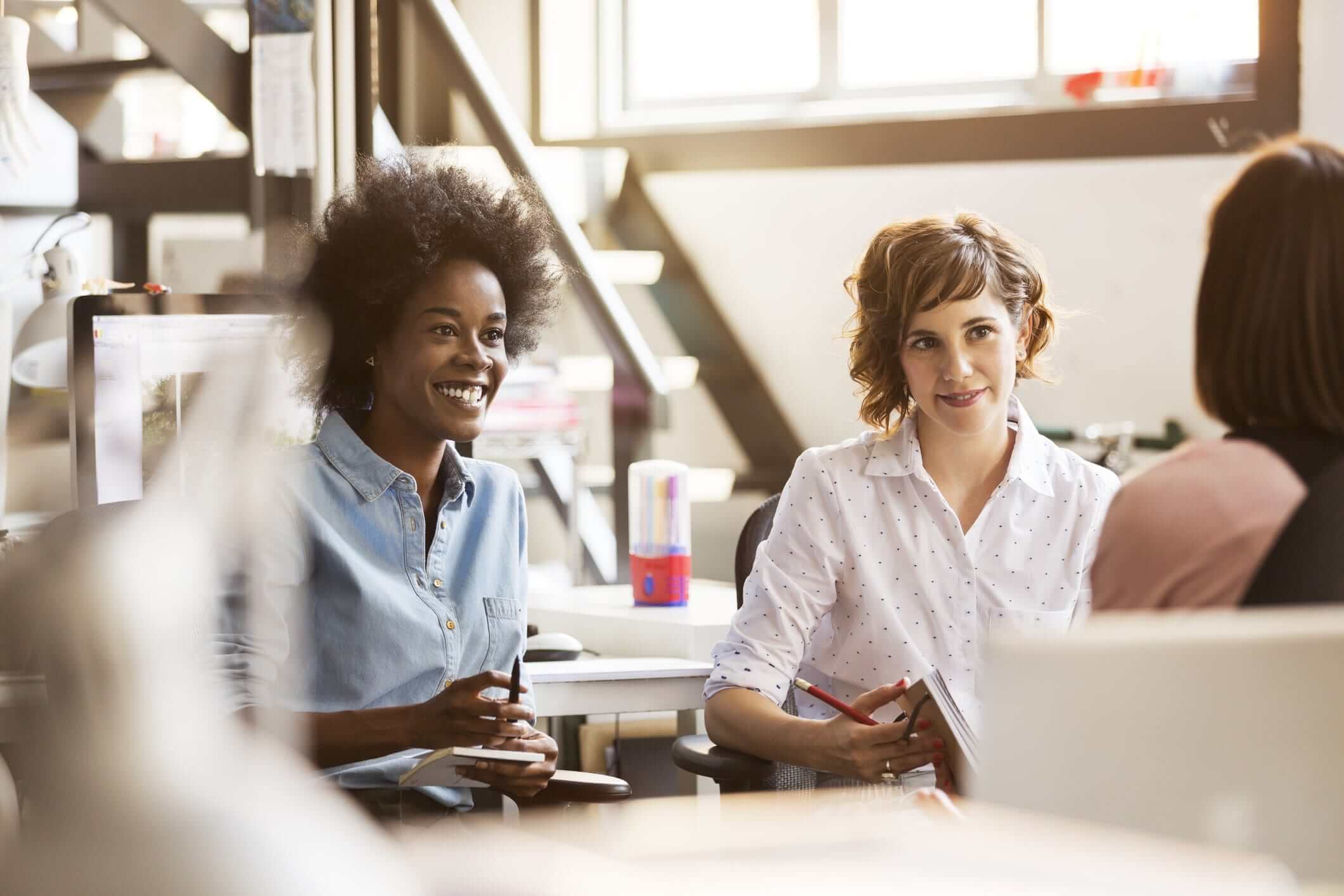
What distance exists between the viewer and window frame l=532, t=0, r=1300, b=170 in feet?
10.8

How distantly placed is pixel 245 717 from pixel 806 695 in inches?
46.0

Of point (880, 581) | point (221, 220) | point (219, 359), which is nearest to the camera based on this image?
point (219, 359)

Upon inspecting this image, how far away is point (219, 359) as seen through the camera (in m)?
1.14

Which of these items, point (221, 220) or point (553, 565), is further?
point (553, 565)


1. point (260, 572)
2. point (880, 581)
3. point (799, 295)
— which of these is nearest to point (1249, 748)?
point (260, 572)

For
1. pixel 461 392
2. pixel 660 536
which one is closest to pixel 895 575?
pixel 461 392

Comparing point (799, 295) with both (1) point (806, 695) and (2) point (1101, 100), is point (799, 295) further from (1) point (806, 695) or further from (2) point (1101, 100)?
(1) point (806, 695)

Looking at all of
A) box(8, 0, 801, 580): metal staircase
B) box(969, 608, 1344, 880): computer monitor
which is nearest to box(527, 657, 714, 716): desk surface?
box(8, 0, 801, 580): metal staircase

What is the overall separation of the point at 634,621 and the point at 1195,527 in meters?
1.59

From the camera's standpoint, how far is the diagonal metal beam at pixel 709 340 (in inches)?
174

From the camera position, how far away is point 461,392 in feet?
6.45

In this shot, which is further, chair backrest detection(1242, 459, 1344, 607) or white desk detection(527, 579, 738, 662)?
white desk detection(527, 579, 738, 662)

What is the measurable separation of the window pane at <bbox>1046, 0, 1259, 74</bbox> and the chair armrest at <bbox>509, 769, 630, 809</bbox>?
7.87ft

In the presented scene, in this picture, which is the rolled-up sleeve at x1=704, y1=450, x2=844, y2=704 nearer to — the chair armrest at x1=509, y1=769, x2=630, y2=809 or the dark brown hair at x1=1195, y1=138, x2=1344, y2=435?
the chair armrest at x1=509, y1=769, x2=630, y2=809
